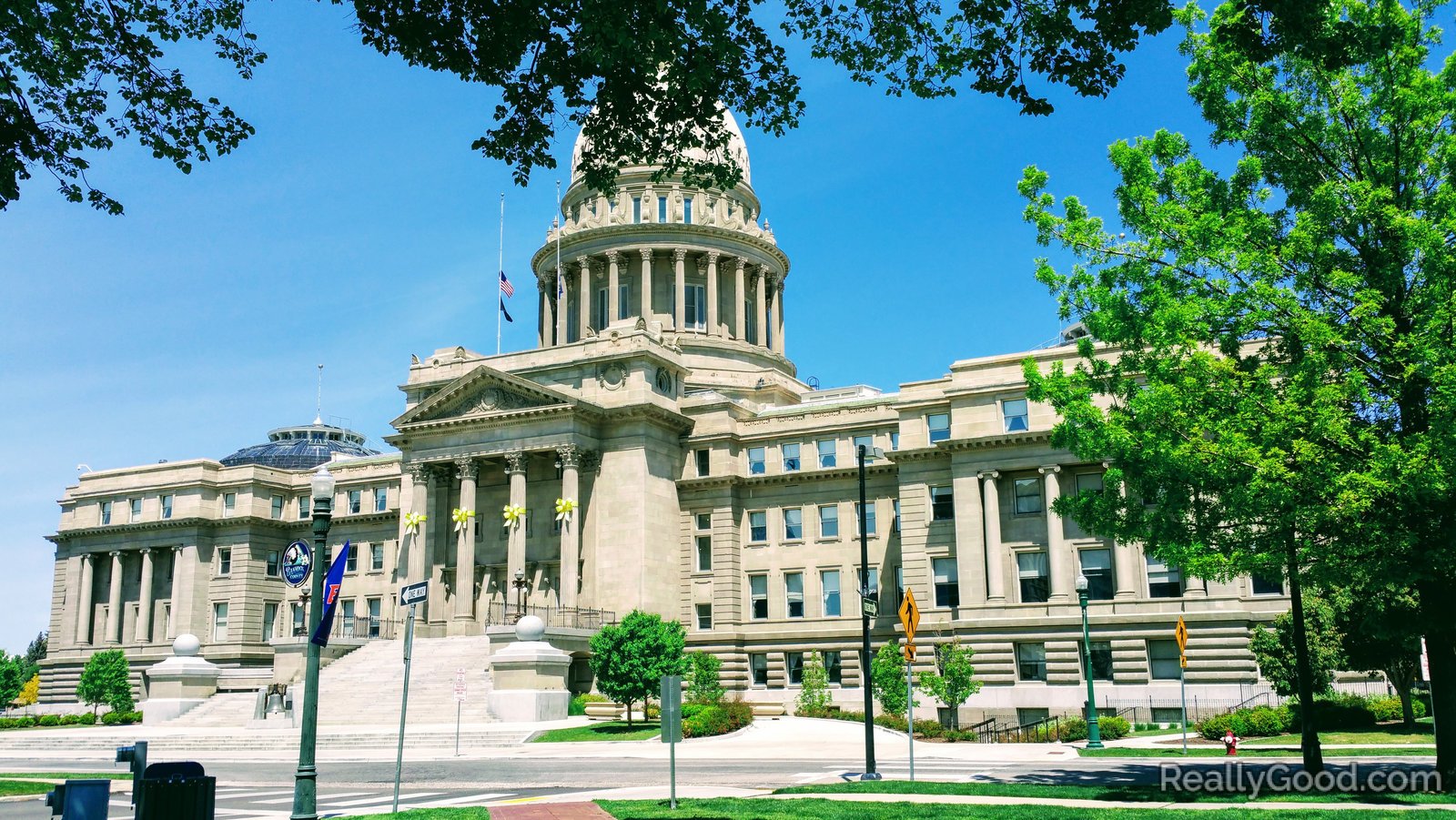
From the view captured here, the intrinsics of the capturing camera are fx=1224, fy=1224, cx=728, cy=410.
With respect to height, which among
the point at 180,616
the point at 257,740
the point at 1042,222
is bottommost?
the point at 257,740

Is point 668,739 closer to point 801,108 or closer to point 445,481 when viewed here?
point 801,108

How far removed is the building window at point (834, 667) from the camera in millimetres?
61062

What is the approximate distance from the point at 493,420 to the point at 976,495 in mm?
25393

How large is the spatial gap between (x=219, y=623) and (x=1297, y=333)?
73787mm

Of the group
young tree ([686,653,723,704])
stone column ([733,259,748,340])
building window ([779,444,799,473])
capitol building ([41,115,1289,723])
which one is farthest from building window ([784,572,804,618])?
stone column ([733,259,748,340])

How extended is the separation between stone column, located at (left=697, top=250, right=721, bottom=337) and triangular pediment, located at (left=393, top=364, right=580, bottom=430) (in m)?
20.5

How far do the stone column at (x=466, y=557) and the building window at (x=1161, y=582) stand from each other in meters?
33.0

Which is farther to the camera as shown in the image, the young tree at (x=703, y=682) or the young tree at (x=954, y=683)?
the young tree at (x=703, y=682)

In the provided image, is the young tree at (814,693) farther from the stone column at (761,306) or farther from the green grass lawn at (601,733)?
the stone column at (761,306)

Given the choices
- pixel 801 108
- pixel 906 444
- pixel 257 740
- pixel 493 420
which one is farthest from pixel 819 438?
pixel 801 108

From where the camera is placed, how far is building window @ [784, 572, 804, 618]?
63.8 metres

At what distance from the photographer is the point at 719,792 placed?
985 inches

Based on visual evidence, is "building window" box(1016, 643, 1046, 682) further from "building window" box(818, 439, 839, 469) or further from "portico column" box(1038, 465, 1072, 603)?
"building window" box(818, 439, 839, 469)

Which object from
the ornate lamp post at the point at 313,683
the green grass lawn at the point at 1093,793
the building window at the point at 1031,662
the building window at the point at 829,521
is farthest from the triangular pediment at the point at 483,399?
the ornate lamp post at the point at 313,683
